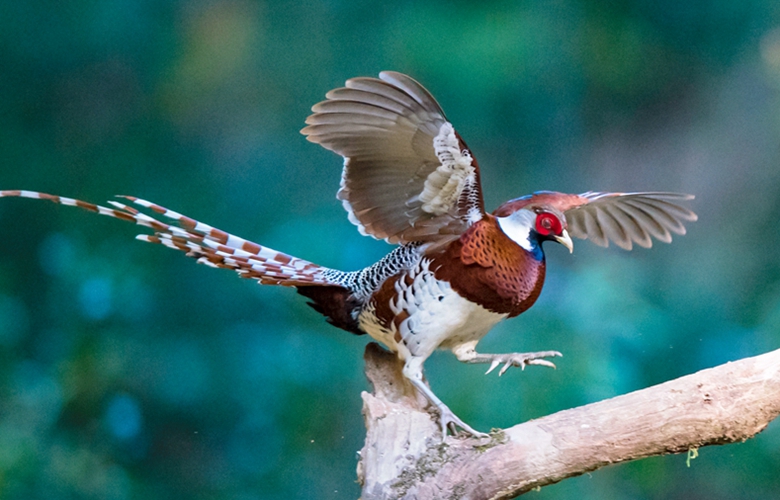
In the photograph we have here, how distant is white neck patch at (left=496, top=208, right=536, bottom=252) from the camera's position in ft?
6.19

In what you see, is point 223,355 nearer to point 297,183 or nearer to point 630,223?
point 297,183

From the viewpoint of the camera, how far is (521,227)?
189 centimetres

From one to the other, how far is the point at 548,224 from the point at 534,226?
4cm


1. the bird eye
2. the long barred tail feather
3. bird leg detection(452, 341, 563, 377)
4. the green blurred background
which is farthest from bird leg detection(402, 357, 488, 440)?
the green blurred background

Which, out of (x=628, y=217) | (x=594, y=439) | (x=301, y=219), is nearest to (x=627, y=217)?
(x=628, y=217)

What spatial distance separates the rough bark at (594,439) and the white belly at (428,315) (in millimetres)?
292

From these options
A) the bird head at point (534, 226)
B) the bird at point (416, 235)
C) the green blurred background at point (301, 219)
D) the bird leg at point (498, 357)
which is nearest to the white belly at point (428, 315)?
the bird at point (416, 235)

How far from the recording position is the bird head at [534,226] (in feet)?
6.16

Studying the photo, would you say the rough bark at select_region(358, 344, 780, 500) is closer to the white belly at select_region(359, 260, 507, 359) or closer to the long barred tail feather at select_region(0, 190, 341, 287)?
the white belly at select_region(359, 260, 507, 359)

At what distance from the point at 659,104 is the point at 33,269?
222cm

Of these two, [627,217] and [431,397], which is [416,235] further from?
[627,217]

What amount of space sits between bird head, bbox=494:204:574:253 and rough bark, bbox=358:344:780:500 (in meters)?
0.44

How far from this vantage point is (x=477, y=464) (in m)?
1.67

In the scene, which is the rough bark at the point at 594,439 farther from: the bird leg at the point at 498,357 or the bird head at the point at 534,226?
the bird head at the point at 534,226
